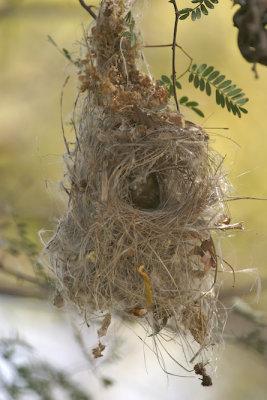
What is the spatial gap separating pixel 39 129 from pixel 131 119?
3.99ft

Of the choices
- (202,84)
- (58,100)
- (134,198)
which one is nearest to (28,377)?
(58,100)

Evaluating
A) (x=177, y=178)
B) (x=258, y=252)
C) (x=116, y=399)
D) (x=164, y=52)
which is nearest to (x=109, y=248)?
(x=177, y=178)

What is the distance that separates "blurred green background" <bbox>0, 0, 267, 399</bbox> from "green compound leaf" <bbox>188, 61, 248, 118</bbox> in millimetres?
782

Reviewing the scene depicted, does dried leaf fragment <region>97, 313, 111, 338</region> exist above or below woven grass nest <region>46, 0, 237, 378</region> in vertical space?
below

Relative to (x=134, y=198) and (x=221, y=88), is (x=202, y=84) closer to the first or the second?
(x=221, y=88)

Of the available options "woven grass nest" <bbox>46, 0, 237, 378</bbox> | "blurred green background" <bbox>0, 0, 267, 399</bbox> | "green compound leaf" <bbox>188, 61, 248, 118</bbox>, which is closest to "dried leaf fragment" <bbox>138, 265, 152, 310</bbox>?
"woven grass nest" <bbox>46, 0, 237, 378</bbox>

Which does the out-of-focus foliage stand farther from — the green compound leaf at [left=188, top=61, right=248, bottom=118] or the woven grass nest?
the green compound leaf at [left=188, top=61, right=248, bottom=118]

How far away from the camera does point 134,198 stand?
3.48 ft

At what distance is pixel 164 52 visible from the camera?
2.03m

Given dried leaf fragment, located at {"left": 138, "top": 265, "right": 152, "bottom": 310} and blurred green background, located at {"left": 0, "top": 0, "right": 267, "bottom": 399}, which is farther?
blurred green background, located at {"left": 0, "top": 0, "right": 267, "bottom": 399}

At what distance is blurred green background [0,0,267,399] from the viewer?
1.97m

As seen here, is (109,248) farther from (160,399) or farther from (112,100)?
(160,399)

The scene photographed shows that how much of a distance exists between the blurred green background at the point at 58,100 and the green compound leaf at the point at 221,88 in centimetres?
78

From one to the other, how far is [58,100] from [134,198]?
46.8 inches
